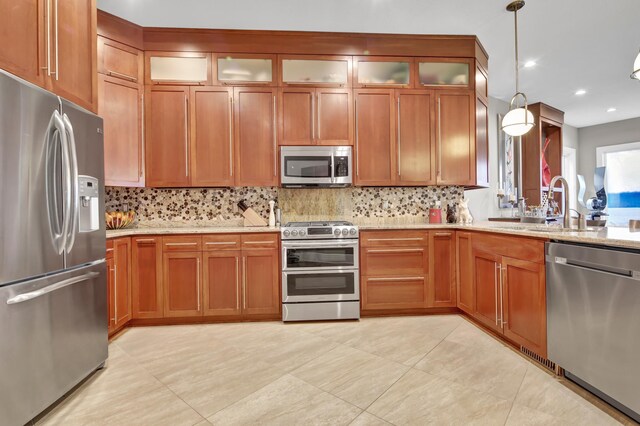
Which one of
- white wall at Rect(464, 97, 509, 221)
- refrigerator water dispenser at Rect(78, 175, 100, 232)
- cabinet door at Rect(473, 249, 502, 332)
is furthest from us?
white wall at Rect(464, 97, 509, 221)

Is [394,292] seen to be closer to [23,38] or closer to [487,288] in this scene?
[487,288]

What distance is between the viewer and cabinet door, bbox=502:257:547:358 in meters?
1.99

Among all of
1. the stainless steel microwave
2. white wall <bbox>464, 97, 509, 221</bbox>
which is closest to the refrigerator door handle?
the stainless steel microwave

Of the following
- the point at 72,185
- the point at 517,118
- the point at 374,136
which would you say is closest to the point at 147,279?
the point at 72,185

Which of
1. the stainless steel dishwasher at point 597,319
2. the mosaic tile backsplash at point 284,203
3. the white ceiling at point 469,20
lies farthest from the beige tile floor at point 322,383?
the white ceiling at point 469,20

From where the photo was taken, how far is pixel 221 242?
291 centimetres

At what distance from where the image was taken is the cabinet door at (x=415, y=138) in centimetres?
335

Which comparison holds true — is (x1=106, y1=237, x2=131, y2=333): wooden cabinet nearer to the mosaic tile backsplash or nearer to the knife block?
the mosaic tile backsplash

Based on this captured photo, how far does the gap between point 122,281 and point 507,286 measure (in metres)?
3.25

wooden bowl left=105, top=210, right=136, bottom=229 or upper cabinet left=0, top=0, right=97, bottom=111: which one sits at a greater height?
upper cabinet left=0, top=0, right=97, bottom=111

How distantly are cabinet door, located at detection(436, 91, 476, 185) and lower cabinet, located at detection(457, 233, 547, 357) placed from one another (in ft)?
2.65

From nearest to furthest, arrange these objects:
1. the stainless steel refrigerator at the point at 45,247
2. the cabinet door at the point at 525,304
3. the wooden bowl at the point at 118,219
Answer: the stainless steel refrigerator at the point at 45,247 → the cabinet door at the point at 525,304 → the wooden bowl at the point at 118,219

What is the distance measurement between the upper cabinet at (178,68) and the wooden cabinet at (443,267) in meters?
2.93

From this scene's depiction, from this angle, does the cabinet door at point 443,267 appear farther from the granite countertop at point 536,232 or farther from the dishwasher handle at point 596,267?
the dishwasher handle at point 596,267
